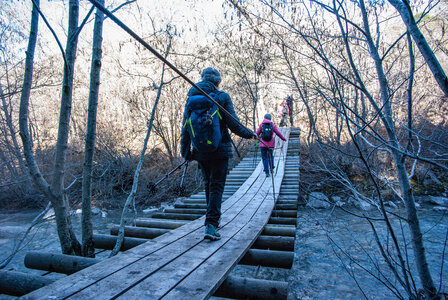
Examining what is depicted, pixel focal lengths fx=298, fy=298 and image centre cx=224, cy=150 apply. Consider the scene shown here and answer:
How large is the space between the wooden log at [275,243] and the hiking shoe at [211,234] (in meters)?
0.45

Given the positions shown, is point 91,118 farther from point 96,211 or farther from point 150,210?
point 96,211

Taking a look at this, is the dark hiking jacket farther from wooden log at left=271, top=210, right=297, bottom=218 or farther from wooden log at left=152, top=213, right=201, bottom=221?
wooden log at left=271, top=210, right=297, bottom=218

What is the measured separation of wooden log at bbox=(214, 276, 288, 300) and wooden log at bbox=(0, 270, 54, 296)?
1239 mm

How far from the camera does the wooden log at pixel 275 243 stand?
2.92 metres

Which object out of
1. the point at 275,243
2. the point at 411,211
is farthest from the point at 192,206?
the point at 411,211

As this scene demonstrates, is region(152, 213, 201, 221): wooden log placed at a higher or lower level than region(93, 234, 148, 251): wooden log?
higher

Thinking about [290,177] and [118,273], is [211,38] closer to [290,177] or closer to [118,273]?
[290,177]

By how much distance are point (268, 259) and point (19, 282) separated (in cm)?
196

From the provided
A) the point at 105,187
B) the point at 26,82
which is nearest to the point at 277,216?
the point at 26,82

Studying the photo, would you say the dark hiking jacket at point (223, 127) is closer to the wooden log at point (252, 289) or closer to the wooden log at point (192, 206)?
the wooden log at point (252, 289)

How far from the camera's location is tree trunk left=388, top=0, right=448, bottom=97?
1.52 metres

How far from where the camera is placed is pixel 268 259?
2646mm

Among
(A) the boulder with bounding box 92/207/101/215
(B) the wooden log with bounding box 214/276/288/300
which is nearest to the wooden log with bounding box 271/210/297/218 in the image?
(B) the wooden log with bounding box 214/276/288/300

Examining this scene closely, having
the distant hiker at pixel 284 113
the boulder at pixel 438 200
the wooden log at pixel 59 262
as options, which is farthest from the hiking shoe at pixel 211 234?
the distant hiker at pixel 284 113
